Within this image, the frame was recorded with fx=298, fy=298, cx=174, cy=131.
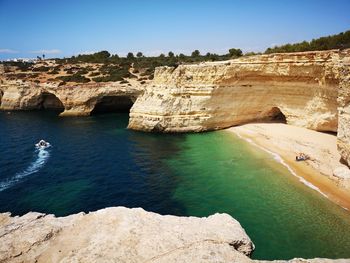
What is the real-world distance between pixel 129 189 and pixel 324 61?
19593mm

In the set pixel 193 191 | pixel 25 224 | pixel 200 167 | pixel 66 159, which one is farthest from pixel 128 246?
pixel 66 159

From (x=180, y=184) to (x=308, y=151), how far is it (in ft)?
38.0

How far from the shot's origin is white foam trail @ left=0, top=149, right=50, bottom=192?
68.5ft

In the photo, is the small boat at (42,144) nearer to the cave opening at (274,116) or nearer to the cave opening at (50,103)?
the cave opening at (50,103)

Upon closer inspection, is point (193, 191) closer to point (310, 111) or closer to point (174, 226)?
point (174, 226)

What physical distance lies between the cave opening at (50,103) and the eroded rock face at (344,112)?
149ft

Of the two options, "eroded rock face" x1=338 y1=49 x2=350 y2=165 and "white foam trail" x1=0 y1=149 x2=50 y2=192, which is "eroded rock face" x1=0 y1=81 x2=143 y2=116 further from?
"eroded rock face" x1=338 y1=49 x2=350 y2=165

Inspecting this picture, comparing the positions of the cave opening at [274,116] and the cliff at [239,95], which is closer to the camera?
the cliff at [239,95]

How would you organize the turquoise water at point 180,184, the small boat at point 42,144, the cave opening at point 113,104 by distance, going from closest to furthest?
Result: the turquoise water at point 180,184 → the small boat at point 42,144 → the cave opening at point 113,104

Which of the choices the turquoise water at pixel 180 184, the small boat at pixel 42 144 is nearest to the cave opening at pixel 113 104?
the turquoise water at pixel 180 184

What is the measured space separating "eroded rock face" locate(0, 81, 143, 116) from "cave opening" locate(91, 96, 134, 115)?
4.98ft

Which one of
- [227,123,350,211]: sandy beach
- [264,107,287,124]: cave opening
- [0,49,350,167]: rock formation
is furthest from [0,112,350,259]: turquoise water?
[264,107,287,124]: cave opening

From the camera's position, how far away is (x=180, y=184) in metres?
20.7

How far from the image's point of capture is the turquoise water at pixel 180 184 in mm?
14938
